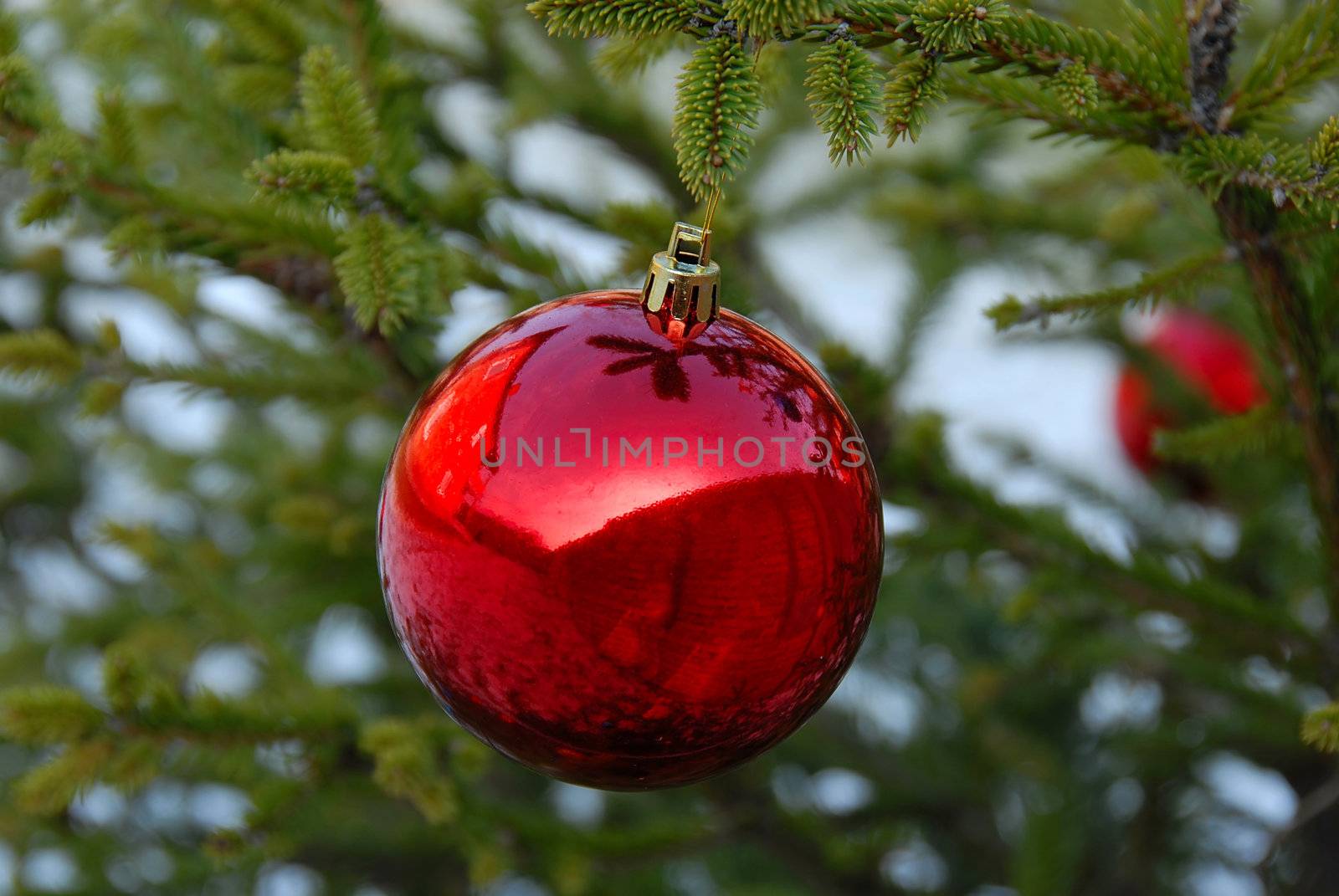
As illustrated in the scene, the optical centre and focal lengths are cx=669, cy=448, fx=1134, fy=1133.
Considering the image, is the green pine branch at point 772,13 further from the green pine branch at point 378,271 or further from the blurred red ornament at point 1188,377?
the blurred red ornament at point 1188,377

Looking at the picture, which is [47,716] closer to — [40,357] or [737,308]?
[40,357]

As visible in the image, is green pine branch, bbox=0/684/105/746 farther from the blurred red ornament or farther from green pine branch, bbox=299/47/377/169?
the blurred red ornament

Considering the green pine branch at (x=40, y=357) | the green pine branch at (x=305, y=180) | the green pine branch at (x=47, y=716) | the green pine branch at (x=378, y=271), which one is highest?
the green pine branch at (x=305, y=180)

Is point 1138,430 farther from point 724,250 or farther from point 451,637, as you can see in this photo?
point 451,637

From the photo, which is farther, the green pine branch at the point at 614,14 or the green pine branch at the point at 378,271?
the green pine branch at the point at 378,271

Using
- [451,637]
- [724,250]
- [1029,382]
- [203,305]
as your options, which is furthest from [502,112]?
[1029,382]

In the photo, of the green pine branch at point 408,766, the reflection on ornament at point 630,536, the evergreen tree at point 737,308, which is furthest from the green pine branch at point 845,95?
the green pine branch at point 408,766
